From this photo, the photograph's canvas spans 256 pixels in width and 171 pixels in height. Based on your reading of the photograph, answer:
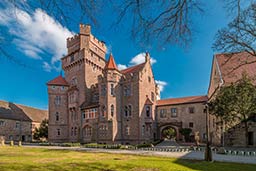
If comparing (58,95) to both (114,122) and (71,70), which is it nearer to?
(71,70)

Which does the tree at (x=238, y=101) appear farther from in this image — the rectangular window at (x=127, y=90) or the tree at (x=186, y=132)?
the rectangular window at (x=127, y=90)

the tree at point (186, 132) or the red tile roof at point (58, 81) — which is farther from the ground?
the red tile roof at point (58, 81)

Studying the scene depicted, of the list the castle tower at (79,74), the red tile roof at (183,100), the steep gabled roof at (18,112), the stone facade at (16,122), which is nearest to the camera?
the red tile roof at (183,100)

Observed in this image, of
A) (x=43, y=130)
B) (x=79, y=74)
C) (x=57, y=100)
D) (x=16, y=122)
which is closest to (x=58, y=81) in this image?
(x=57, y=100)

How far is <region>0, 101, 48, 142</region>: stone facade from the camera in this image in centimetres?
5147

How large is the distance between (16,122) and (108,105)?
31625 millimetres

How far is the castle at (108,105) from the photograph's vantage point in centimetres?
3697

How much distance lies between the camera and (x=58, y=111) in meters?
45.9

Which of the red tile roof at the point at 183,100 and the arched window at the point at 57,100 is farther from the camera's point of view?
the arched window at the point at 57,100

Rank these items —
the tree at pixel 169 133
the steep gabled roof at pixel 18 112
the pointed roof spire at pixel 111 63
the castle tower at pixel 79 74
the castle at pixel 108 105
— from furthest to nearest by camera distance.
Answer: the tree at pixel 169 133, the steep gabled roof at pixel 18 112, the castle tower at pixel 79 74, the pointed roof spire at pixel 111 63, the castle at pixel 108 105

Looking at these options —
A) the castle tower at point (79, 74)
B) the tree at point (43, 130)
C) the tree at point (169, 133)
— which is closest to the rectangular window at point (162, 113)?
the castle tower at point (79, 74)

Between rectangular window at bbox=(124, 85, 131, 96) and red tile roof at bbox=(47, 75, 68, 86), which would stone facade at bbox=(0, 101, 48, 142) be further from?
rectangular window at bbox=(124, 85, 131, 96)

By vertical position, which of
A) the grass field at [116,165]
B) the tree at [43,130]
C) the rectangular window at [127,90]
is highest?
the rectangular window at [127,90]

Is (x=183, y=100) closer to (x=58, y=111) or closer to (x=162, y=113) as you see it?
(x=162, y=113)
